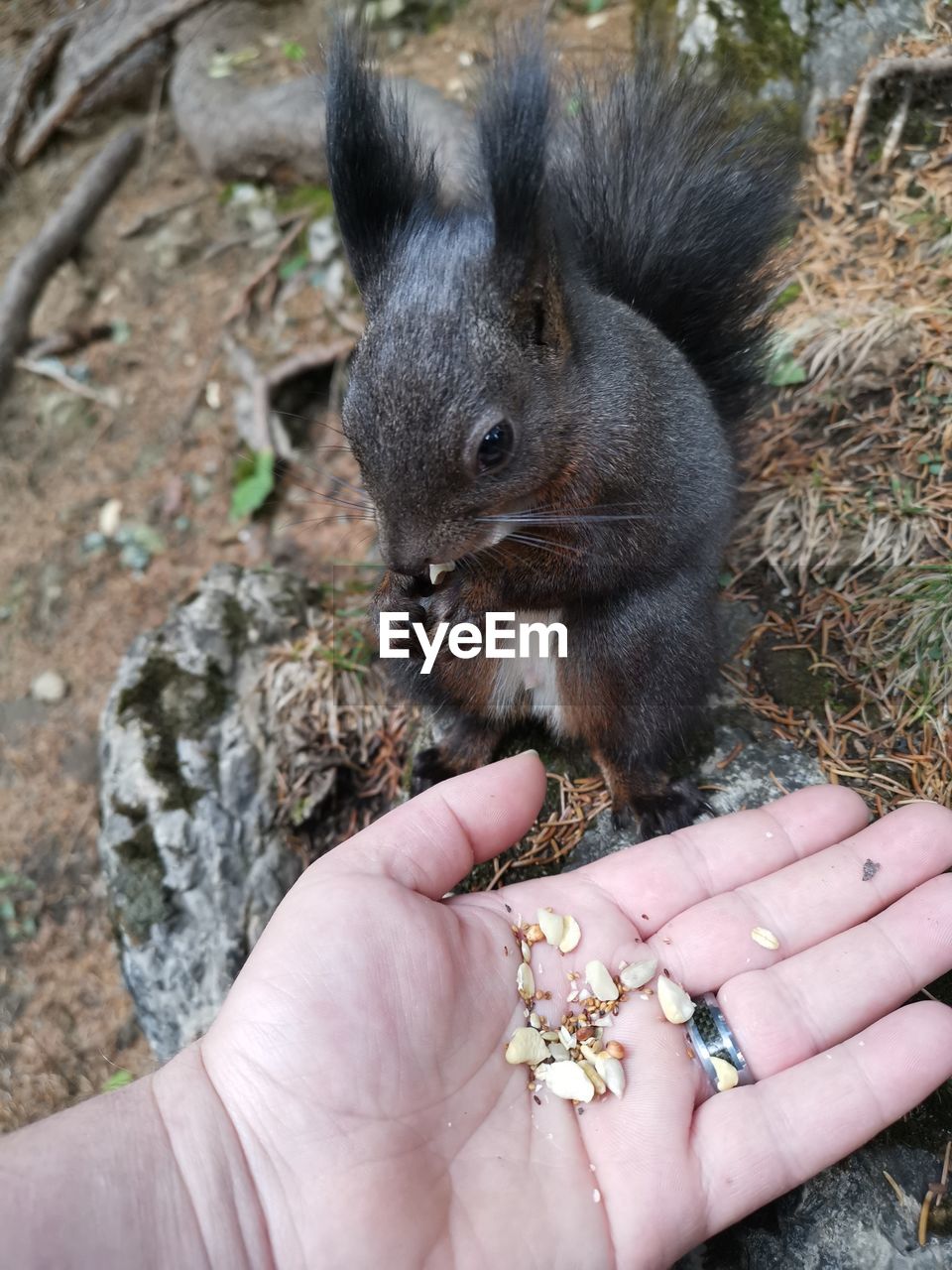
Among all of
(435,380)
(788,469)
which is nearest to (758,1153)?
(435,380)

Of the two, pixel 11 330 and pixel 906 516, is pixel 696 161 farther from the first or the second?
pixel 11 330

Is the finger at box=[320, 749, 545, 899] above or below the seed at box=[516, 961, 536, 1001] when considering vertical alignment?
above

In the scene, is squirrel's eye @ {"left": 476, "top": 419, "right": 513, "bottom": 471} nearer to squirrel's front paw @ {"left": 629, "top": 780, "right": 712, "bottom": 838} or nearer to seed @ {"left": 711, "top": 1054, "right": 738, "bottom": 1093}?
squirrel's front paw @ {"left": 629, "top": 780, "right": 712, "bottom": 838}

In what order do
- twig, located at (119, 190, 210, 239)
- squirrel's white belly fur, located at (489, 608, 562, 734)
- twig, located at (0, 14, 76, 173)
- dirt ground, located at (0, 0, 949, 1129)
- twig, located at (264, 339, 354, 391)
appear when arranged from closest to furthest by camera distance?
squirrel's white belly fur, located at (489, 608, 562, 734)
dirt ground, located at (0, 0, 949, 1129)
twig, located at (264, 339, 354, 391)
twig, located at (119, 190, 210, 239)
twig, located at (0, 14, 76, 173)

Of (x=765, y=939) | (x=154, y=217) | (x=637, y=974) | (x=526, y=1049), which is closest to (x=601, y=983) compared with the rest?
(x=637, y=974)

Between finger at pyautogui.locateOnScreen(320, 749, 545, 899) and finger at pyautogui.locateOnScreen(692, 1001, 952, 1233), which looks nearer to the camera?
finger at pyautogui.locateOnScreen(692, 1001, 952, 1233)

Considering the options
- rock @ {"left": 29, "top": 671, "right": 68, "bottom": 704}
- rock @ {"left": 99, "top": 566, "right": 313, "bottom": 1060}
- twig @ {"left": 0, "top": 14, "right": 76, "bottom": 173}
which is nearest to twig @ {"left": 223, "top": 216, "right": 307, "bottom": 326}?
rock @ {"left": 29, "top": 671, "right": 68, "bottom": 704}

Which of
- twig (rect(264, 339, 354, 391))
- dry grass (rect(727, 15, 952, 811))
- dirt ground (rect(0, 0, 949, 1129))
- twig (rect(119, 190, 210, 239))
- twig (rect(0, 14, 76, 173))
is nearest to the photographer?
dry grass (rect(727, 15, 952, 811))
